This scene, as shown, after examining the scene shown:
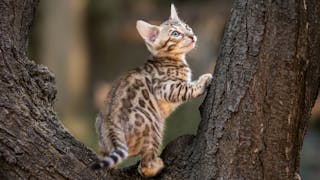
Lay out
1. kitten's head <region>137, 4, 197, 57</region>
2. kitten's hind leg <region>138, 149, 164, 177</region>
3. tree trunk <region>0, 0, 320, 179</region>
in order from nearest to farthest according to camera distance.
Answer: tree trunk <region>0, 0, 320, 179</region> < kitten's hind leg <region>138, 149, 164, 177</region> < kitten's head <region>137, 4, 197, 57</region>

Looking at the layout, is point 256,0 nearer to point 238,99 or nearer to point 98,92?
point 238,99

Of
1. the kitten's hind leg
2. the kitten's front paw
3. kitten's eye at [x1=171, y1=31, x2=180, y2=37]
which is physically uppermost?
kitten's eye at [x1=171, y1=31, x2=180, y2=37]

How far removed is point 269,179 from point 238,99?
38cm

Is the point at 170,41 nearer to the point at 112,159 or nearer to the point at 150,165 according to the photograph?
the point at 150,165

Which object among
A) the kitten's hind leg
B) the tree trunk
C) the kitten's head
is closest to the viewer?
the tree trunk

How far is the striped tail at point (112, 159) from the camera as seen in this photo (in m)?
3.44

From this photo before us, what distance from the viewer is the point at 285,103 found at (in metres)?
3.43

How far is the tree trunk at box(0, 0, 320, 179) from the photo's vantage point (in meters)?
3.40

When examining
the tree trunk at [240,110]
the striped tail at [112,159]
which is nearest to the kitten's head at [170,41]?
the tree trunk at [240,110]

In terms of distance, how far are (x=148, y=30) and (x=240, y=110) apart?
1.21 metres

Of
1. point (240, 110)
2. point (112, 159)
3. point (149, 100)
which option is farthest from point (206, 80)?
point (112, 159)

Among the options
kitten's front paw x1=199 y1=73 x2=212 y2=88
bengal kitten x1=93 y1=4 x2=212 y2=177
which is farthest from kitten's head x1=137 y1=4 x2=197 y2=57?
kitten's front paw x1=199 y1=73 x2=212 y2=88

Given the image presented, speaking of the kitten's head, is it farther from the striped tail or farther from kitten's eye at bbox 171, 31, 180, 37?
the striped tail

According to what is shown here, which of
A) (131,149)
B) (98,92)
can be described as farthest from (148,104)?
(98,92)
